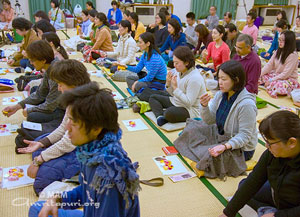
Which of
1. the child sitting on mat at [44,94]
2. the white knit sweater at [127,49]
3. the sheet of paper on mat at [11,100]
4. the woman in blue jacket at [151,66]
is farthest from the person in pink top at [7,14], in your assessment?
the child sitting on mat at [44,94]

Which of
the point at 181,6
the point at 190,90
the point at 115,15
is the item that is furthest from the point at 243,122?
the point at 181,6

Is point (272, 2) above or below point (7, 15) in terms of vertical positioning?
above

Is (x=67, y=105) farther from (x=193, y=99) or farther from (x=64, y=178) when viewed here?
(x=193, y=99)

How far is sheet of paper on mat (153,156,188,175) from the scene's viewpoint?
8.27ft

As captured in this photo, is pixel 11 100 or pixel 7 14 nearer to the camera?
pixel 11 100

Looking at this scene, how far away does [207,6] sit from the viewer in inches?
438

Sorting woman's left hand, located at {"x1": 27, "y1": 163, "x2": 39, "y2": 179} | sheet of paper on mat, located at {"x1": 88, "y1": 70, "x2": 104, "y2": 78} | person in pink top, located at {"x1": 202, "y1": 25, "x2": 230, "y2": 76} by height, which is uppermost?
person in pink top, located at {"x1": 202, "y1": 25, "x2": 230, "y2": 76}

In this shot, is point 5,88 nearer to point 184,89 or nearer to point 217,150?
point 184,89

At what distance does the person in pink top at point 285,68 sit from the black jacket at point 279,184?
2.87m

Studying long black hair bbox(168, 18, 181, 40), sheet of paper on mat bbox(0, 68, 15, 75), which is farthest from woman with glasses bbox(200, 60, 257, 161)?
sheet of paper on mat bbox(0, 68, 15, 75)

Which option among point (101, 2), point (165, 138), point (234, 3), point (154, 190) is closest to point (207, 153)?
point (154, 190)

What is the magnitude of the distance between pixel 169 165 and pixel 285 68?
8.78ft

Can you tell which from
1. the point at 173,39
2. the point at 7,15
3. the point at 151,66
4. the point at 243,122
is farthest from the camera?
the point at 7,15

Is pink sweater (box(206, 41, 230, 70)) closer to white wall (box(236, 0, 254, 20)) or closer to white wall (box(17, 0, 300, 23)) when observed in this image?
white wall (box(17, 0, 300, 23))
